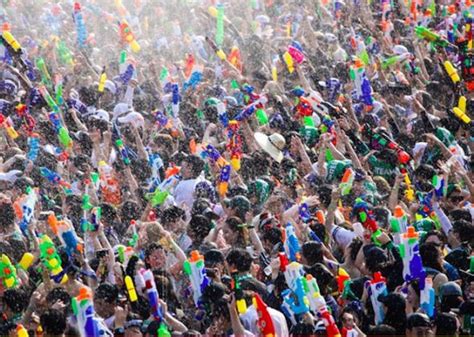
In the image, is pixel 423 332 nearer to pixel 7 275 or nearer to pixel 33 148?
pixel 7 275

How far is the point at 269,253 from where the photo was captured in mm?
7734

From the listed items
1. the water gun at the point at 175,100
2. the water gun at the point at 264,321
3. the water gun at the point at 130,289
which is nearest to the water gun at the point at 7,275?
the water gun at the point at 130,289

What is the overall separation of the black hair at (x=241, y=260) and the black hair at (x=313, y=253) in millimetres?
473

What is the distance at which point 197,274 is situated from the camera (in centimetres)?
655

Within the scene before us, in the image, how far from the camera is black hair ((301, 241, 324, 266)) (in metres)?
7.21

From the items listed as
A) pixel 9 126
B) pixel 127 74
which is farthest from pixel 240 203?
pixel 127 74

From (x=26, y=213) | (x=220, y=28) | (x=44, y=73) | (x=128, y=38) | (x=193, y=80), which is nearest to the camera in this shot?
(x=26, y=213)

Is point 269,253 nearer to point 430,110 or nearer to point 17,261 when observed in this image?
point 17,261

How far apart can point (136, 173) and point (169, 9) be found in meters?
7.22

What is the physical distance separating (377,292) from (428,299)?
372 mm

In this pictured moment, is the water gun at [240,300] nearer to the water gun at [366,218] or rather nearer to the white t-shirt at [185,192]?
the water gun at [366,218]

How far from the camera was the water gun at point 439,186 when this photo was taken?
8.28m

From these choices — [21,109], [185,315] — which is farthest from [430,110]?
[185,315]

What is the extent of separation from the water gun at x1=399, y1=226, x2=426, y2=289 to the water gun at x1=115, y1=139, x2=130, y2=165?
3825mm
